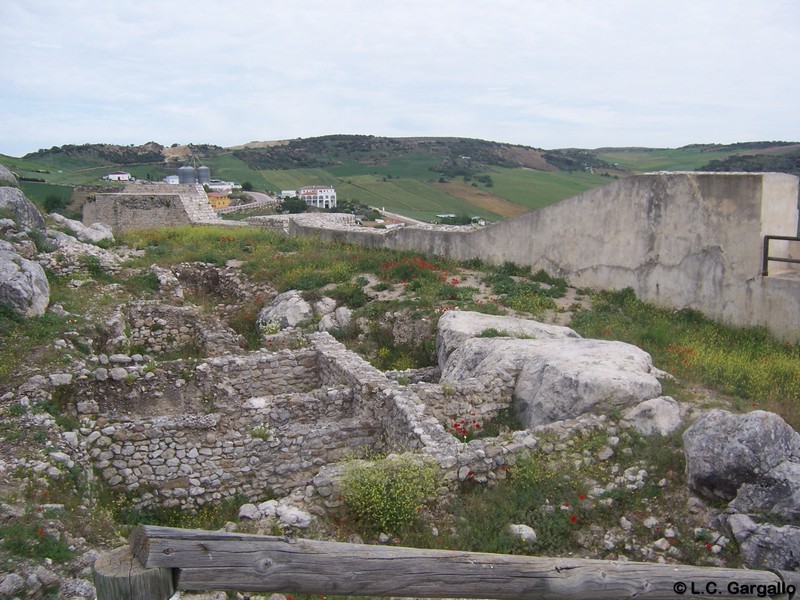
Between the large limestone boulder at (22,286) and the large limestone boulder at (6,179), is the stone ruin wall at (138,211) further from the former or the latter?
the large limestone boulder at (22,286)

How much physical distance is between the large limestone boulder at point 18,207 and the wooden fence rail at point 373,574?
43.8 feet

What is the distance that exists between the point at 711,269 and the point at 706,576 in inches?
365

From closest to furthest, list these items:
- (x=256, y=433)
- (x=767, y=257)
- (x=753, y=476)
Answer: (x=753, y=476) < (x=256, y=433) < (x=767, y=257)

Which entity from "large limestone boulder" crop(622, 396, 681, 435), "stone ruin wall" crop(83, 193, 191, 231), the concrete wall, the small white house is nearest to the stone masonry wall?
"stone ruin wall" crop(83, 193, 191, 231)

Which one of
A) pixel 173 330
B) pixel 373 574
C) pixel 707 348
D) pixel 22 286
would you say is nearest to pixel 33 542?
pixel 373 574

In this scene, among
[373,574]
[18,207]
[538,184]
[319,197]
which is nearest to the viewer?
[373,574]

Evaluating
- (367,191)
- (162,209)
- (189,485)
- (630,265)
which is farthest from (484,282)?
(367,191)

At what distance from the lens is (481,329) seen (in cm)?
1043

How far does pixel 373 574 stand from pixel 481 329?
760 centimetres

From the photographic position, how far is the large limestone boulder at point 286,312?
13219 mm

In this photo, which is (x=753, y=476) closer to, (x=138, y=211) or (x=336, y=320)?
(x=336, y=320)

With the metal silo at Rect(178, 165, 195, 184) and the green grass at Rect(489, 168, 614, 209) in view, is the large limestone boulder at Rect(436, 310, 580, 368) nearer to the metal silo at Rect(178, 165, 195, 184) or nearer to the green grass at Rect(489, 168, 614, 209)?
the metal silo at Rect(178, 165, 195, 184)

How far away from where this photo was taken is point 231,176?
67.2 m

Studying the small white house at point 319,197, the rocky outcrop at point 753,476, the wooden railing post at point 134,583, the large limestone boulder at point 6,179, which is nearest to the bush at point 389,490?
the rocky outcrop at point 753,476
